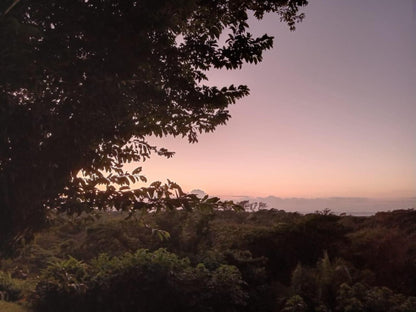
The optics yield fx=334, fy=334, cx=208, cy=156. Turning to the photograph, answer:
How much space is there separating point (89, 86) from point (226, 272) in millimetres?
6101

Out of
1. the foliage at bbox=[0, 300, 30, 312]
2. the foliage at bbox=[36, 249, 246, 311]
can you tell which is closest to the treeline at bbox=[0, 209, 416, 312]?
the foliage at bbox=[36, 249, 246, 311]

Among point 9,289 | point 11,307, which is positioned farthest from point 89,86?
point 9,289

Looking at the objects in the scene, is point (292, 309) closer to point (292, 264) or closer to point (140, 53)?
point (292, 264)

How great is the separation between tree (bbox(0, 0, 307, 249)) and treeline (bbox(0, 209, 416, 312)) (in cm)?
80

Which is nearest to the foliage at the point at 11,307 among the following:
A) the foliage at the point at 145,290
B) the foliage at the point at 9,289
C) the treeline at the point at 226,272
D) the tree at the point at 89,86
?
the treeline at the point at 226,272

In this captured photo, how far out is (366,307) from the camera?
7188mm

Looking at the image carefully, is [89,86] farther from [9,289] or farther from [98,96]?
[9,289]

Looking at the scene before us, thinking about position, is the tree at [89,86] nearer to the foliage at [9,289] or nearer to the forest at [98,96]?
the forest at [98,96]

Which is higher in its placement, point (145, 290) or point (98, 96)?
point (98, 96)

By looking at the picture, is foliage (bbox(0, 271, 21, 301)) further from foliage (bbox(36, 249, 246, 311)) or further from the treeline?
foliage (bbox(36, 249, 246, 311))

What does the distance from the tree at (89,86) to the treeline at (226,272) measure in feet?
2.62

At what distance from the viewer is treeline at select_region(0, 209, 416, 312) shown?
7.64m

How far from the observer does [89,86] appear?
3.67m

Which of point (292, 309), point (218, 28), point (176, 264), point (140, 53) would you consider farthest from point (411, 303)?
point (140, 53)
